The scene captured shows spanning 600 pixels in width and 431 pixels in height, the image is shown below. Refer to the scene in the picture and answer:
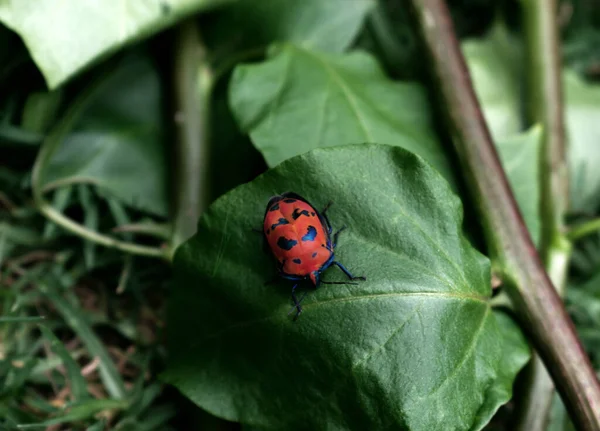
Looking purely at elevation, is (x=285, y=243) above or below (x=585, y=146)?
above

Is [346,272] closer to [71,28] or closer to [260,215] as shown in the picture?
[260,215]

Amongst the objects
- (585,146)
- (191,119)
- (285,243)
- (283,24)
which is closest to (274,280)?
(285,243)

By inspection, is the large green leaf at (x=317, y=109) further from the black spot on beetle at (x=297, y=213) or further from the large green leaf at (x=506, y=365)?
the large green leaf at (x=506, y=365)

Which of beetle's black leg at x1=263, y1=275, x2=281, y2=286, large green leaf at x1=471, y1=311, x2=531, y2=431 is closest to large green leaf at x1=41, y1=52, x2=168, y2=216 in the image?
beetle's black leg at x1=263, y1=275, x2=281, y2=286

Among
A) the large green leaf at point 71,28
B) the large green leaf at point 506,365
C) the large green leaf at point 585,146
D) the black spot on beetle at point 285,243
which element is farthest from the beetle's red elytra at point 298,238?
the large green leaf at point 585,146

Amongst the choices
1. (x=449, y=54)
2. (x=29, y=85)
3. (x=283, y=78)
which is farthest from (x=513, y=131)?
(x=29, y=85)

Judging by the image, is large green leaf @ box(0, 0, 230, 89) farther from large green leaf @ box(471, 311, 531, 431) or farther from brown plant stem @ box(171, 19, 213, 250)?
large green leaf @ box(471, 311, 531, 431)
